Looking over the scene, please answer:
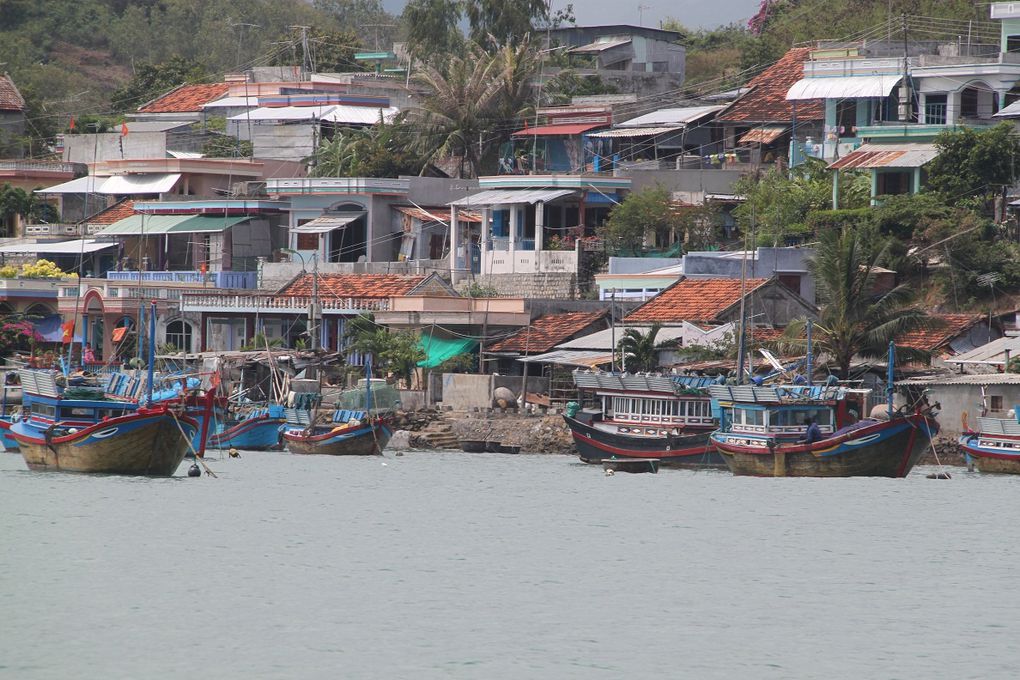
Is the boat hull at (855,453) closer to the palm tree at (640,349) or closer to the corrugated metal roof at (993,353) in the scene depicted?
the corrugated metal roof at (993,353)

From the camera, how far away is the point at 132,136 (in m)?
68.9

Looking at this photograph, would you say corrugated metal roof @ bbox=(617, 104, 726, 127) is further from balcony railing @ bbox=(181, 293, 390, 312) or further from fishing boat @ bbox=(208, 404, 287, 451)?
fishing boat @ bbox=(208, 404, 287, 451)

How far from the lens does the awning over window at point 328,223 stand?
196 feet

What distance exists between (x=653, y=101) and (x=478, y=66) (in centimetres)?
643

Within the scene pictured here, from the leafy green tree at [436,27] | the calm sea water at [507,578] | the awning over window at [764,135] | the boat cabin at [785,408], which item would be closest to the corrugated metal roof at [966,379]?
the boat cabin at [785,408]

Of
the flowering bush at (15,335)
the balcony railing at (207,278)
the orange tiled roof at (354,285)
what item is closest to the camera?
the orange tiled roof at (354,285)

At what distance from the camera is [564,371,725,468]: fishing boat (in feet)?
141

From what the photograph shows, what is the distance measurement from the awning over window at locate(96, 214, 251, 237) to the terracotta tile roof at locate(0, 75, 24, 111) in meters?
14.5

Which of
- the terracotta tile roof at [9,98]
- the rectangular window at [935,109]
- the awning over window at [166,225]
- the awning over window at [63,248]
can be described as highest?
the terracotta tile roof at [9,98]

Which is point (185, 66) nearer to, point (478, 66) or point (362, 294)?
point (478, 66)

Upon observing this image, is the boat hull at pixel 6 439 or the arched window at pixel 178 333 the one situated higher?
the arched window at pixel 178 333

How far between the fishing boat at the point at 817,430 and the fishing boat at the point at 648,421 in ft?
7.29

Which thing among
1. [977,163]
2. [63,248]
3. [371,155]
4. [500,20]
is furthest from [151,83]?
[977,163]

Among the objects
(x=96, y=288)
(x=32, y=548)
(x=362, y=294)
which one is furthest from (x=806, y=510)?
(x=96, y=288)
